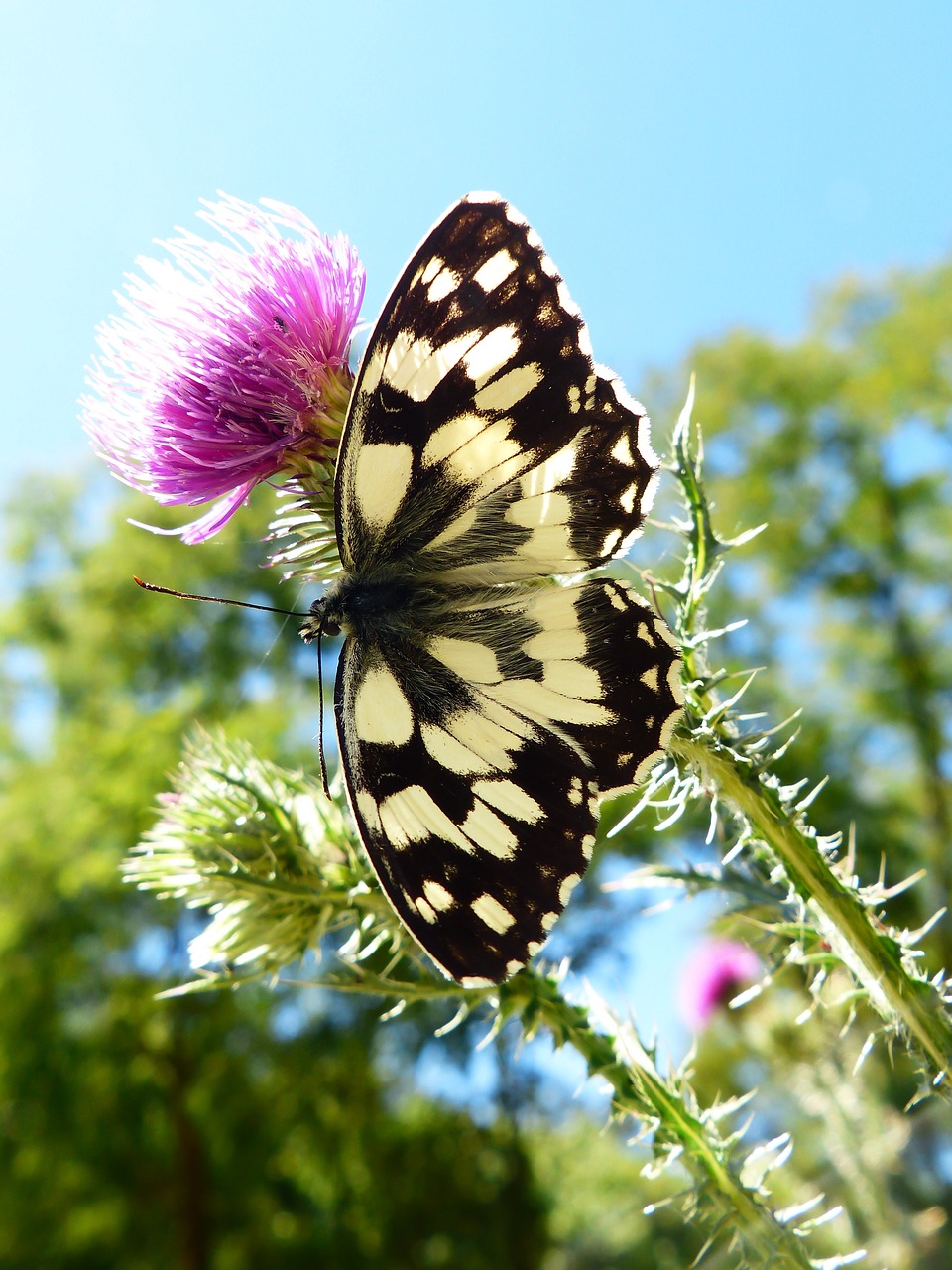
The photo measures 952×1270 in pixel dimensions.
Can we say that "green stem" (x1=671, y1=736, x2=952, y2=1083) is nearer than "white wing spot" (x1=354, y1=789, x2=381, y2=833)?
Yes

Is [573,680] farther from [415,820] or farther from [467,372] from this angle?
[467,372]

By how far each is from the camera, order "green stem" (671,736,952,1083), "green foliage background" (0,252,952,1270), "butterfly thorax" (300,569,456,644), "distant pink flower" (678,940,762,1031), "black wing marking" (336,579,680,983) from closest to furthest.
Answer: "green stem" (671,736,952,1083) → "black wing marking" (336,579,680,983) → "butterfly thorax" (300,569,456,644) → "distant pink flower" (678,940,762,1031) → "green foliage background" (0,252,952,1270)

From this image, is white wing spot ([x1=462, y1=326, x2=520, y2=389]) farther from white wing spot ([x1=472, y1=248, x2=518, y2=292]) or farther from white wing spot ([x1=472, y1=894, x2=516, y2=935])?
white wing spot ([x1=472, y1=894, x2=516, y2=935])

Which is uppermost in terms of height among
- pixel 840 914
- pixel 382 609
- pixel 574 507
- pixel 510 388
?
pixel 510 388

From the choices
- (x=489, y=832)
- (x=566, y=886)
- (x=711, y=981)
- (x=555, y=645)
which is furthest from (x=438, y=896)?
(x=711, y=981)

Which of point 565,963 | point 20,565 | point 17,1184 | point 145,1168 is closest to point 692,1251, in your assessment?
point 145,1168

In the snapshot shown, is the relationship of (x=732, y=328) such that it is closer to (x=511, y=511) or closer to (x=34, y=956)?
(x=34, y=956)

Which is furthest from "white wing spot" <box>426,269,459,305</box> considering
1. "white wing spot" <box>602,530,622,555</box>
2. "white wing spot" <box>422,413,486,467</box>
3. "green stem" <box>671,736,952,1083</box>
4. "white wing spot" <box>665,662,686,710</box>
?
"green stem" <box>671,736,952,1083</box>
